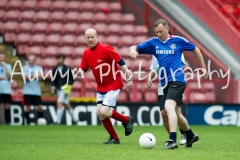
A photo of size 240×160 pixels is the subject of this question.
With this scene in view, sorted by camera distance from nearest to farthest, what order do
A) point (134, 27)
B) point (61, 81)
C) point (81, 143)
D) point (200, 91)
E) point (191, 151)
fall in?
point (191, 151) < point (81, 143) < point (61, 81) < point (200, 91) < point (134, 27)

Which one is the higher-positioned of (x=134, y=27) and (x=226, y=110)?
(x=134, y=27)

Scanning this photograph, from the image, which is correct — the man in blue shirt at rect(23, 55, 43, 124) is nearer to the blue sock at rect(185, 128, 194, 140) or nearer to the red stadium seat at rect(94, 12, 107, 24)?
the red stadium seat at rect(94, 12, 107, 24)

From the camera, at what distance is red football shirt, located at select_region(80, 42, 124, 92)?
10922 millimetres

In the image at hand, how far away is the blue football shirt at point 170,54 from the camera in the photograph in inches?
386

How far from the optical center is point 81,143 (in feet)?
35.8

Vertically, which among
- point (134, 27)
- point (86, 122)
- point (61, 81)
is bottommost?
point (86, 122)

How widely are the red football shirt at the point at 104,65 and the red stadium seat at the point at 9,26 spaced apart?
9.93m

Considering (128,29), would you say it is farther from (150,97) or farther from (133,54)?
(133,54)

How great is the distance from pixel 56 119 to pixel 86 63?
23.7 feet

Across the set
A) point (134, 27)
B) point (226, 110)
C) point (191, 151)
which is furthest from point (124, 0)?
point (191, 151)

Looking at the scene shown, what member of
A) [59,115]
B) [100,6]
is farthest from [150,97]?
[100,6]

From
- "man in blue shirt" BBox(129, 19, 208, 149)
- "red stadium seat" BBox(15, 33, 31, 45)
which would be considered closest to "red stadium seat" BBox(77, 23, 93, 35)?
"red stadium seat" BBox(15, 33, 31, 45)

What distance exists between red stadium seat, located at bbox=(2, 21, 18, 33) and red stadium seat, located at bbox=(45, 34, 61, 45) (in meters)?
1.11

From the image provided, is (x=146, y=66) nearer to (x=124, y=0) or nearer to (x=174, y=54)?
(x=124, y=0)
